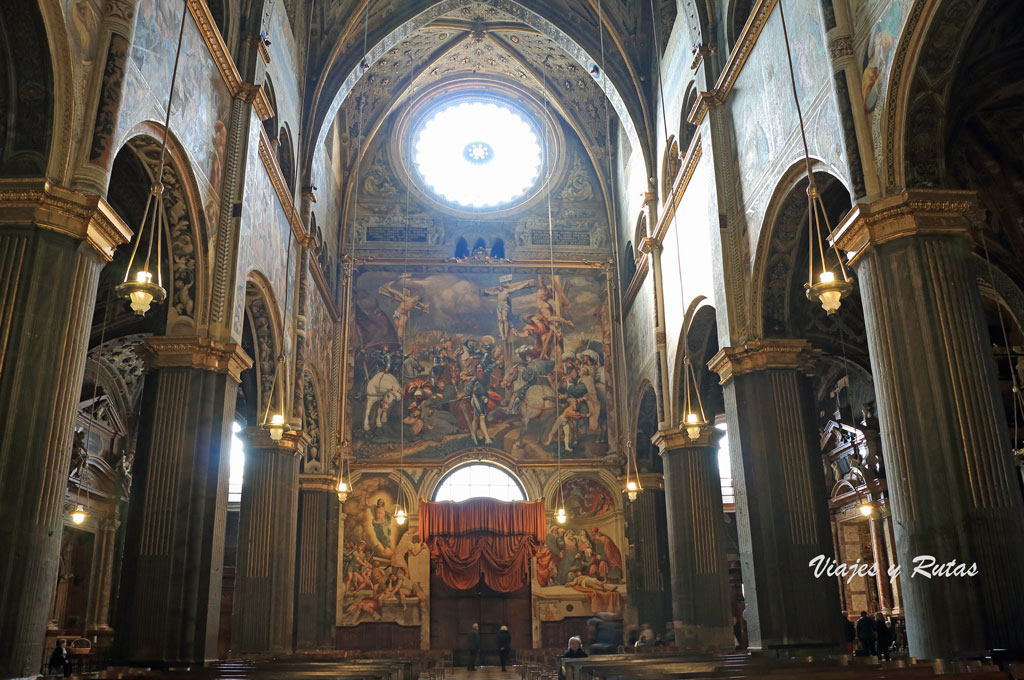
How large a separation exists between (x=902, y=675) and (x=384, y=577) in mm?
18996

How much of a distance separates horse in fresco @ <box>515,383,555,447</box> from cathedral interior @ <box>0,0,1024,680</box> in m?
0.09

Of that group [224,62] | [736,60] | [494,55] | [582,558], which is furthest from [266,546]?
[494,55]

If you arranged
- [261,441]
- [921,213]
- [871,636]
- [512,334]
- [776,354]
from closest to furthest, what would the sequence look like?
[921,213] → [776,354] → [871,636] → [261,441] → [512,334]

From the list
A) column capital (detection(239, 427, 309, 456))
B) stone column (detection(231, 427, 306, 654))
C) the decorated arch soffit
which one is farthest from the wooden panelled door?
the decorated arch soffit

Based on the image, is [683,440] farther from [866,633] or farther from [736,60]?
[736,60]

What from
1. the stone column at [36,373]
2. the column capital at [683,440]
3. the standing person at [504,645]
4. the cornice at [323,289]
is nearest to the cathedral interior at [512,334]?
the stone column at [36,373]

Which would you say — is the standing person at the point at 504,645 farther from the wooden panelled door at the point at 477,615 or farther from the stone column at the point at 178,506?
the stone column at the point at 178,506

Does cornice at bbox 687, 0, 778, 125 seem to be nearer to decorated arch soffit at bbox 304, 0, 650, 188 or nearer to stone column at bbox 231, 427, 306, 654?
decorated arch soffit at bbox 304, 0, 650, 188

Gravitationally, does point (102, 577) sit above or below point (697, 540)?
below

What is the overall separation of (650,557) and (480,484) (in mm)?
5338

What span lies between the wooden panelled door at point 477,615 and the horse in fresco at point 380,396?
436cm

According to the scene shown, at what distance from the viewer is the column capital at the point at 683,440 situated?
17328mm

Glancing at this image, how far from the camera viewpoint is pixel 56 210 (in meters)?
8.38

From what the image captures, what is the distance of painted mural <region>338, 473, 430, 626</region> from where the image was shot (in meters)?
22.8
